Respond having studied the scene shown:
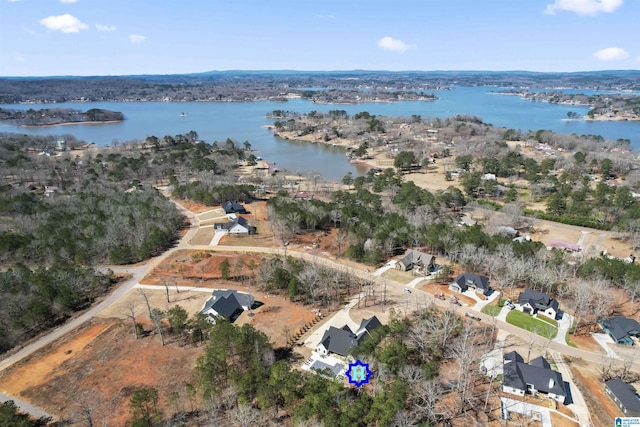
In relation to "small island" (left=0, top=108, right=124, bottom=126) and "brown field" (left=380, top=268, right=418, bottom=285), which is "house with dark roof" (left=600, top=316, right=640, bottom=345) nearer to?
"brown field" (left=380, top=268, right=418, bottom=285)

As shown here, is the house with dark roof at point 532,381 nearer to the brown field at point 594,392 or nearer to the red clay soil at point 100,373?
the brown field at point 594,392

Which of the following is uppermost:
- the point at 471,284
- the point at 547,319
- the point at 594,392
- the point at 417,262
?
the point at 417,262

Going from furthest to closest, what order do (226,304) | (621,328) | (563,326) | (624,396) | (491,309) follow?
1. (491,309)
2. (226,304)
3. (563,326)
4. (621,328)
5. (624,396)

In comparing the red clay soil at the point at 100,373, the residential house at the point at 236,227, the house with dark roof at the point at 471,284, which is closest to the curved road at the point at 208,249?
the red clay soil at the point at 100,373

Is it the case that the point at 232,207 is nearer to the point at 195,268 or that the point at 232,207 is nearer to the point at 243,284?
the point at 195,268


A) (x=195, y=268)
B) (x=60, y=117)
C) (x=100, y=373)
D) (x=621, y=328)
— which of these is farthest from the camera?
(x=60, y=117)

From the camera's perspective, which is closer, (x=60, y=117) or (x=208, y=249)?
(x=208, y=249)

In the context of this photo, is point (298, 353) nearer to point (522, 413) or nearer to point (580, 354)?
point (522, 413)

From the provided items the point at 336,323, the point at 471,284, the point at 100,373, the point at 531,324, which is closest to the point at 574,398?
the point at 531,324
